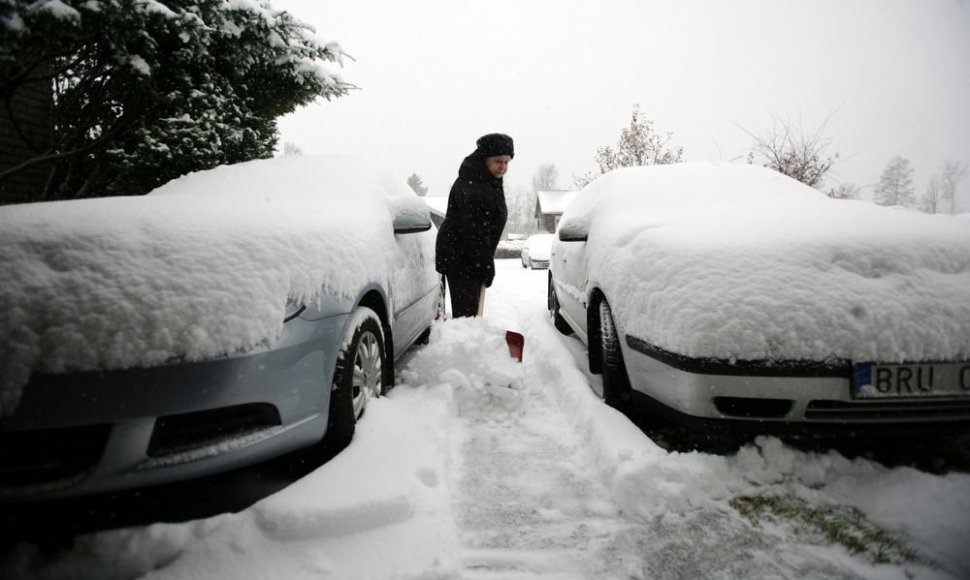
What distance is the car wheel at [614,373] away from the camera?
2396 mm

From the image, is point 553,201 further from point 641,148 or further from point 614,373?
point 614,373

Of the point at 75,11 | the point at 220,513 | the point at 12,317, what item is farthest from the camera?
the point at 75,11

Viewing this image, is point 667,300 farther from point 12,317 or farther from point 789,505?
point 12,317

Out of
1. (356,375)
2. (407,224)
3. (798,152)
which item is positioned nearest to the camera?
(356,375)

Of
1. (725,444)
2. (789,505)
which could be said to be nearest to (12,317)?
(725,444)

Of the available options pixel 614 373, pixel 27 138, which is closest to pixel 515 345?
pixel 614 373

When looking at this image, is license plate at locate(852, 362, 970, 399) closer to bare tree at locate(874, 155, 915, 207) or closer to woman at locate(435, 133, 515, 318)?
woman at locate(435, 133, 515, 318)

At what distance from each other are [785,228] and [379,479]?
2.01 metres

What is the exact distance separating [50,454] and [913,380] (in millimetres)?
2711

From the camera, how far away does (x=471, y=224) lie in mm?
3625

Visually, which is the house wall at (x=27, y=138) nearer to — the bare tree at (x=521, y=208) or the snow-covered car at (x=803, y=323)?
the snow-covered car at (x=803, y=323)

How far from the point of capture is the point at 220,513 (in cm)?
153

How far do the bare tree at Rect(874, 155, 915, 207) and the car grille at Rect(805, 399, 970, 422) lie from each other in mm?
66930

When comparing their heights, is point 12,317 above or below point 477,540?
above
